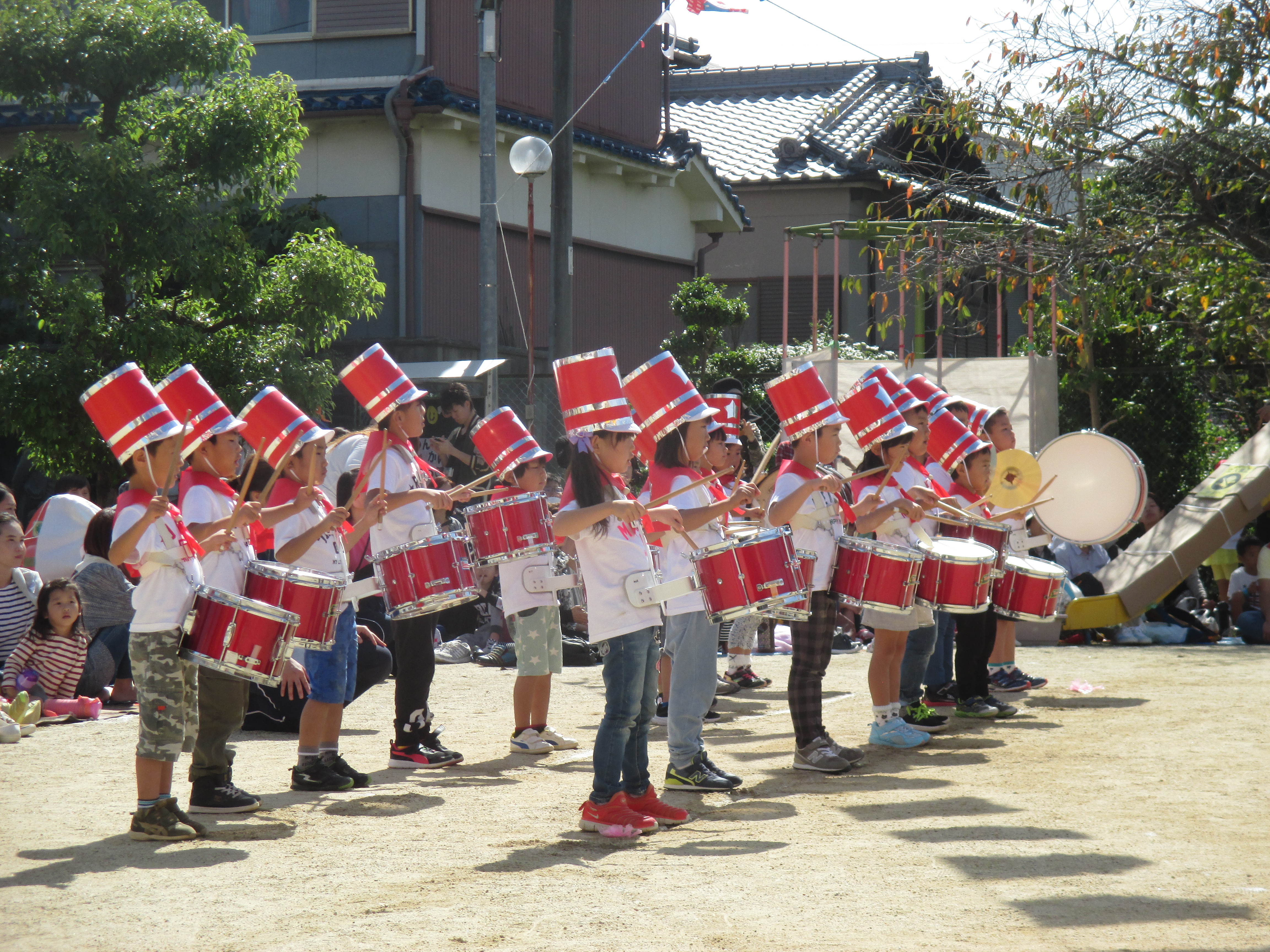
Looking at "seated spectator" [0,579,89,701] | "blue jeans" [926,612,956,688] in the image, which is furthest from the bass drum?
"seated spectator" [0,579,89,701]

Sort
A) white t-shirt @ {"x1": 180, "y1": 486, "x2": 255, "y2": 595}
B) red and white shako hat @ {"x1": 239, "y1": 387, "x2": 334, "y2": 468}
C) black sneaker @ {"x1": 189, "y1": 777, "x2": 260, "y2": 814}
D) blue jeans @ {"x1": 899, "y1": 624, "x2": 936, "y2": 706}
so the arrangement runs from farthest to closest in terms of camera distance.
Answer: blue jeans @ {"x1": 899, "y1": 624, "x2": 936, "y2": 706} < red and white shako hat @ {"x1": 239, "y1": 387, "x2": 334, "y2": 468} < black sneaker @ {"x1": 189, "y1": 777, "x2": 260, "y2": 814} < white t-shirt @ {"x1": 180, "y1": 486, "x2": 255, "y2": 595}

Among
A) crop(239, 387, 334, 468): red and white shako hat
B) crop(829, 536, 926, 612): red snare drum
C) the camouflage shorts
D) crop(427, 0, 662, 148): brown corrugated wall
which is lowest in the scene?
the camouflage shorts

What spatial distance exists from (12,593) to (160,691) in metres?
3.73

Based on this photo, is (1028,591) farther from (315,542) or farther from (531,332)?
(531,332)

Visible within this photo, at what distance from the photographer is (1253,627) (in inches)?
446

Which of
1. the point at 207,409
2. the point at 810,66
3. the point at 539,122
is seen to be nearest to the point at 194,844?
the point at 207,409

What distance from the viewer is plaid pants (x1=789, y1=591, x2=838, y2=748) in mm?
6312

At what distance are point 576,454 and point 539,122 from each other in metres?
10.7

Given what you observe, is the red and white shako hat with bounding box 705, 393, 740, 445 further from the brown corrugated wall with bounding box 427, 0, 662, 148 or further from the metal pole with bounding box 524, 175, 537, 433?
the brown corrugated wall with bounding box 427, 0, 662, 148

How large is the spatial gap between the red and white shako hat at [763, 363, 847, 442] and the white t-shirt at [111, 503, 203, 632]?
2509 millimetres

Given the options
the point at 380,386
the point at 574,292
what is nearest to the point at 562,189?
the point at 574,292

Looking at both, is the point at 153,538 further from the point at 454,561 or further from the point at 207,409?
the point at 454,561

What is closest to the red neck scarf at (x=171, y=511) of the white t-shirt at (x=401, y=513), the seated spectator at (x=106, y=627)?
the white t-shirt at (x=401, y=513)

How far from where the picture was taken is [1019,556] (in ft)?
26.6
